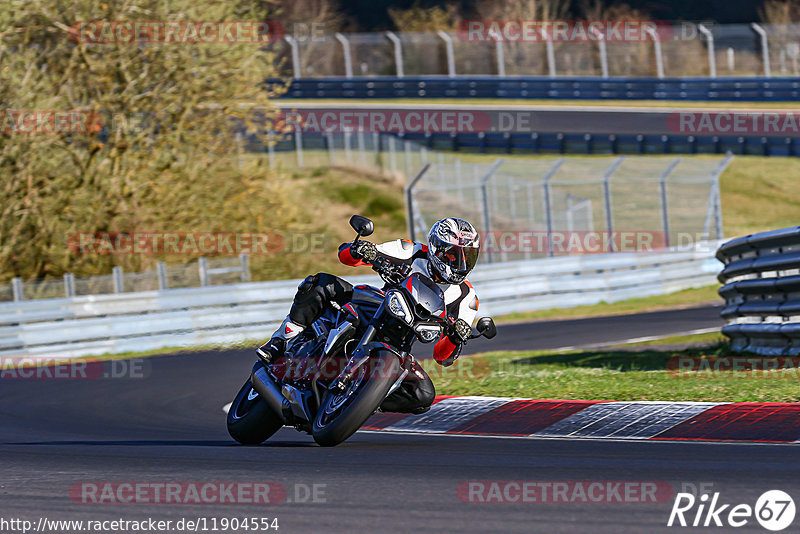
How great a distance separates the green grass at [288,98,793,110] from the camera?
42062 millimetres

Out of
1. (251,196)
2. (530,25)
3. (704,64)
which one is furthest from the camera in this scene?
(530,25)

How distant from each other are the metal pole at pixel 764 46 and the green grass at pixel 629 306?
18.8 m

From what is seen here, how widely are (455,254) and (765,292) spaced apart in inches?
199

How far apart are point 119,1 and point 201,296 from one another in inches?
266

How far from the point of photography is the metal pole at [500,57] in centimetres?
4491

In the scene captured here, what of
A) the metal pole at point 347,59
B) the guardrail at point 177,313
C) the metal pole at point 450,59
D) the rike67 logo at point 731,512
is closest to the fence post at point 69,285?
the guardrail at point 177,313

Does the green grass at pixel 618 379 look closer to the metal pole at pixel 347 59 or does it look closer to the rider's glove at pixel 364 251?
the rider's glove at pixel 364 251

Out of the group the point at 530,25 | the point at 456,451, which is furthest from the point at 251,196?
the point at 530,25

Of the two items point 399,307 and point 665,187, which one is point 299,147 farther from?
point 399,307

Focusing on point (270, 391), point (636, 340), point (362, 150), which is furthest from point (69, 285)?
point (362, 150)

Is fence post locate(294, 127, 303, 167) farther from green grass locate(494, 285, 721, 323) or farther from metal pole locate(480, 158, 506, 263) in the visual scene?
green grass locate(494, 285, 721, 323)

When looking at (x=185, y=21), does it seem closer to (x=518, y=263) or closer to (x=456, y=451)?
(x=518, y=263)

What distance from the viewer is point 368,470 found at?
21.3 ft

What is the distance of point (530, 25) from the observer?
51.5 meters
